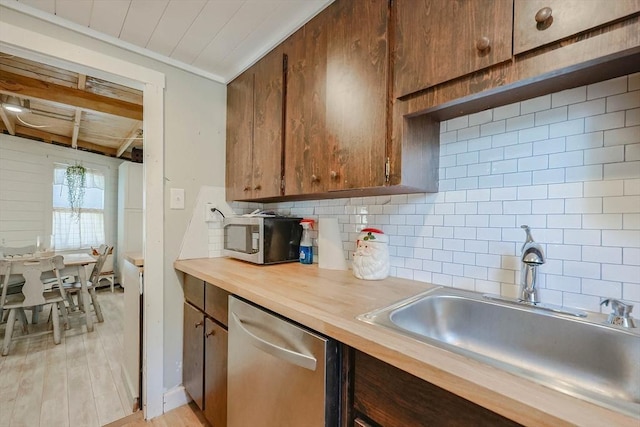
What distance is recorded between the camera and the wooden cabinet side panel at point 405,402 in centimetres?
55

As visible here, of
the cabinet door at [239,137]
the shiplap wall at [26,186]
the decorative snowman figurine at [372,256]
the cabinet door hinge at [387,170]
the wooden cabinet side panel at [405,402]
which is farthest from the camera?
the shiplap wall at [26,186]

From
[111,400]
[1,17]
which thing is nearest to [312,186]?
[1,17]

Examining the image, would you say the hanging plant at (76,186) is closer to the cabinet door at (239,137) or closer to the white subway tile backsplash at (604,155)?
the cabinet door at (239,137)

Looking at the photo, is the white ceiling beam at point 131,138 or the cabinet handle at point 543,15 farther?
the white ceiling beam at point 131,138

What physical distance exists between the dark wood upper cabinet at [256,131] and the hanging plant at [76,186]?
14.9ft

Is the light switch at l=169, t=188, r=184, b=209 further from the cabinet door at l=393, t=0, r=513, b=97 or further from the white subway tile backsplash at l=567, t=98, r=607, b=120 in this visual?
the white subway tile backsplash at l=567, t=98, r=607, b=120

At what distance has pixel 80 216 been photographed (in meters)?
5.04

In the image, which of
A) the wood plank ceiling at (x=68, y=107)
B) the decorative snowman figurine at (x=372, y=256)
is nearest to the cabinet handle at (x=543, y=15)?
the decorative snowman figurine at (x=372, y=256)

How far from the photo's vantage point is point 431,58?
0.91 m

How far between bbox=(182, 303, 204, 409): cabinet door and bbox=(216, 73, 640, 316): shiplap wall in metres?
1.14

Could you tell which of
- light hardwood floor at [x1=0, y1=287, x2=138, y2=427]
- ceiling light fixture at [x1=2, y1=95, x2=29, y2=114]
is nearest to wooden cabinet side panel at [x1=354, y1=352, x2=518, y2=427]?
light hardwood floor at [x1=0, y1=287, x2=138, y2=427]

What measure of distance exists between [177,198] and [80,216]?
15.2 feet

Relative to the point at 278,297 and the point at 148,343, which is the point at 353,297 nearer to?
the point at 278,297

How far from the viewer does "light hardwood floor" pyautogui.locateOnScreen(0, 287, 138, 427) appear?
5.57ft
